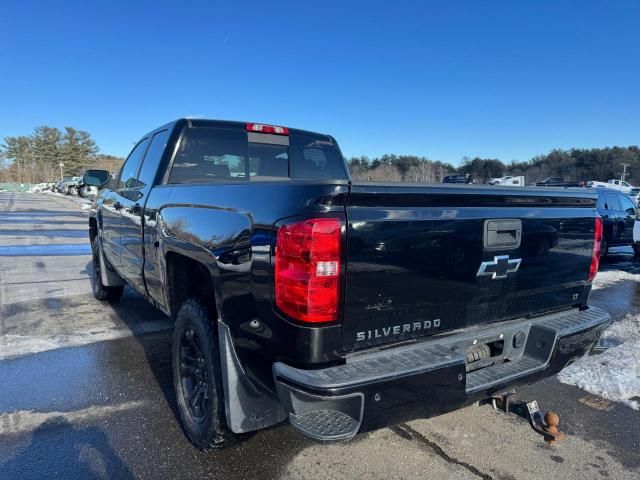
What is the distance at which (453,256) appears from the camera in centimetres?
219

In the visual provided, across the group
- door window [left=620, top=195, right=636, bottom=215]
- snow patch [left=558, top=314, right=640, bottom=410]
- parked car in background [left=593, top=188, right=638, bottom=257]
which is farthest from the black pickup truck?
door window [left=620, top=195, right=636, bottom=215]

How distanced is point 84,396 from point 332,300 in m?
2.54

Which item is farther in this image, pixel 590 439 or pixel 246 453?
pixel 590 439

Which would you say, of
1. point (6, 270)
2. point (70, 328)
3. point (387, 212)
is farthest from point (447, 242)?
point (6, 270)

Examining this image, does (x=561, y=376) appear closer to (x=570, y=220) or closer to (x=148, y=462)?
(x=570, y=220)

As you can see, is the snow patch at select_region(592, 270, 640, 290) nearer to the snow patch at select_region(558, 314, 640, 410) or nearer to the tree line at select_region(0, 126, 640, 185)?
the snow patch at select_region(558, 314, 640, 410)

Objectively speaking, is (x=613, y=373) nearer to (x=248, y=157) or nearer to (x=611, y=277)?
(x=248, y=157)

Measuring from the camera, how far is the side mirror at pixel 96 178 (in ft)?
17.5

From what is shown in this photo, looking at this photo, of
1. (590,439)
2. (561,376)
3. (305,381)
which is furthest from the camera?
(561,376)

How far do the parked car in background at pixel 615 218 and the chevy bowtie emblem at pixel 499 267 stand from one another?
9.94 m

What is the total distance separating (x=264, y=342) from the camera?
6.65ft

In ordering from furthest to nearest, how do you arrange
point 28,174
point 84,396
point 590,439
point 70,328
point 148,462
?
point 28,174 → point 70,328 → point 84,396 → point 590,439 → point 148,462

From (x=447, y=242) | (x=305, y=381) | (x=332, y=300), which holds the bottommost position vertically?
(x=305, y=381)

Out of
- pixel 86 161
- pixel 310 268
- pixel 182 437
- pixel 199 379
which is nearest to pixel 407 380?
pixel 310 268
